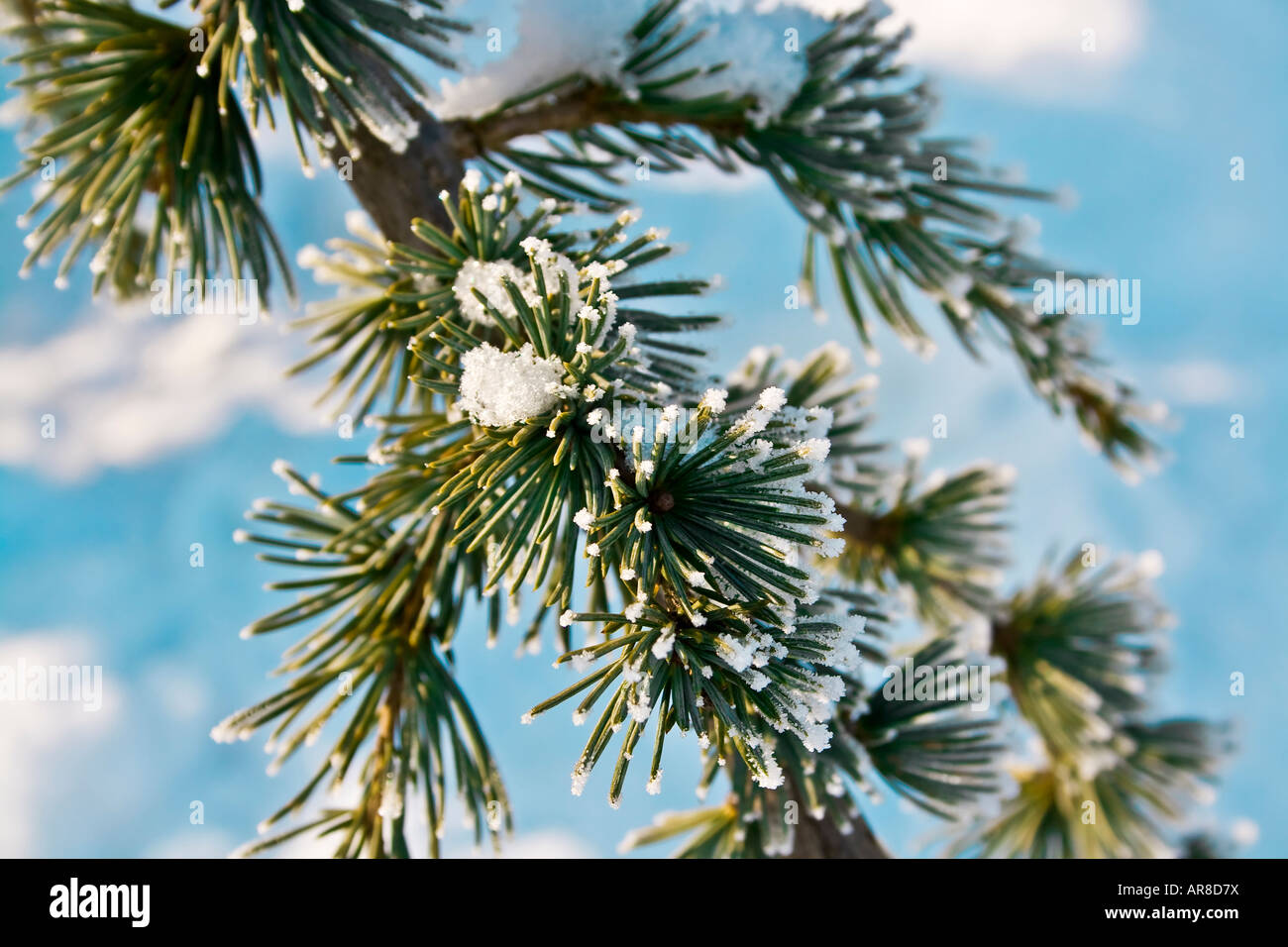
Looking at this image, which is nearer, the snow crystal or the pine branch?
the snow crystal

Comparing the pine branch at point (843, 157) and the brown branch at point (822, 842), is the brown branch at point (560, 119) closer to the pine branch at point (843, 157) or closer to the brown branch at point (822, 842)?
the pine branch at point (843, 157)

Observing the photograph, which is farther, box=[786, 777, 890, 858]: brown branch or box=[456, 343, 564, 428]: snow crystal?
box=[786, 777, 890, 858]: brown branch

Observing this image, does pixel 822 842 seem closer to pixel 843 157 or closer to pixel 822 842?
pixel 822 842

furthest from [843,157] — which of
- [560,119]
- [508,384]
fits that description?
[508,384]

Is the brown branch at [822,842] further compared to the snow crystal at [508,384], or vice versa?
the brown branch at [822,842]

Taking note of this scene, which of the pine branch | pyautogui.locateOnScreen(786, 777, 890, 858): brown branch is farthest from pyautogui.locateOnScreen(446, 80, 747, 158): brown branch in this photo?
pyautogui.locateOnScreen(786, 777, 890, 858): brown branch

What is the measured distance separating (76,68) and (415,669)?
0.51 metres

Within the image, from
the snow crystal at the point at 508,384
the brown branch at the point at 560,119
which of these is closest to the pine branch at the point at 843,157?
the brown branch at the point at 560,119

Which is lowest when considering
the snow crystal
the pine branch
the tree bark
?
the tree bark

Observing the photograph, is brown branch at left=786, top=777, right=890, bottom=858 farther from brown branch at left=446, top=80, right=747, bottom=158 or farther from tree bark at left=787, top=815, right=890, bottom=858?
brown branch at left=446, top=80, right=747, bottom=158

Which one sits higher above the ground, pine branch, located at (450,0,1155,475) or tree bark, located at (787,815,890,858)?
pine branch, located at (450,0,1155,475)

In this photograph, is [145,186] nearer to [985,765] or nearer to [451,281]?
[451,281]

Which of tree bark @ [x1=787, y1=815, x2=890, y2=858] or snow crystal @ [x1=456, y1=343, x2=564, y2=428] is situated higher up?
snow crystal @ [x1=456, y1=343, x2=564, y2=428]

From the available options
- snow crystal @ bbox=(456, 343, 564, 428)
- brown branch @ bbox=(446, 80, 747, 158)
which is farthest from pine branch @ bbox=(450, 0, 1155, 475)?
snow crystal @ bbox=(456, 343, 564, 428)
